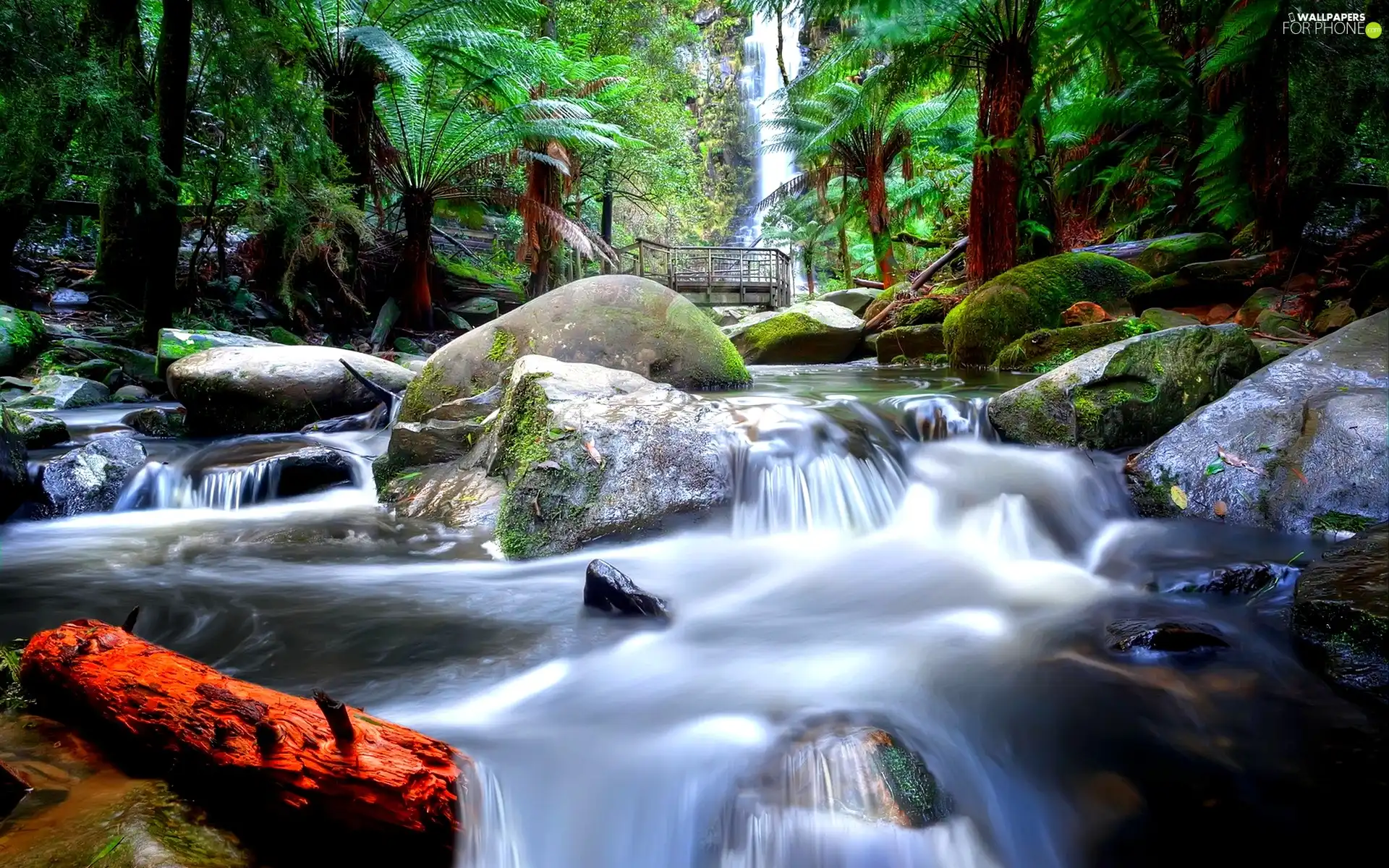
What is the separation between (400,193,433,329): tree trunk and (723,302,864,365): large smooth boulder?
5434 millimetres

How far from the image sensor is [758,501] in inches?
159

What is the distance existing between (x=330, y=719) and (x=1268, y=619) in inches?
118

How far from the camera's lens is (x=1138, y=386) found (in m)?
4.17

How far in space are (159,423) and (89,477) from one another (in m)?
1.54

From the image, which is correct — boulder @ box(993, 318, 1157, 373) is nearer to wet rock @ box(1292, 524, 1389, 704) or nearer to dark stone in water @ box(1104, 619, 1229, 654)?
wet rock @ box(1292, 524, 1389, 704)

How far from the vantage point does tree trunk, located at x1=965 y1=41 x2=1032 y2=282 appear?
7.64 m

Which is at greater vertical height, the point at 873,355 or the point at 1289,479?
the point at 873,355

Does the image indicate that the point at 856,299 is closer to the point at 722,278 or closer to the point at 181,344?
the point at 722,278

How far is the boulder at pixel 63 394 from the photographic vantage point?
6.43m

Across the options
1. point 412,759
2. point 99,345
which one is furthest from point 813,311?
point 412,759

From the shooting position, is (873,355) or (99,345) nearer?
(99,345)

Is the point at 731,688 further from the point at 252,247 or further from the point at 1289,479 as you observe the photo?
the point at 252,247

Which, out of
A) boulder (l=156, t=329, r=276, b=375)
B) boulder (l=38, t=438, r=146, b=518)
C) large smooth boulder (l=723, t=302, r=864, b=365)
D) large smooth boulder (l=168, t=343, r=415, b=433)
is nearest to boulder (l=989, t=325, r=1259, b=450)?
large smooth boulder (l=168, t=343, r=415, b=433)

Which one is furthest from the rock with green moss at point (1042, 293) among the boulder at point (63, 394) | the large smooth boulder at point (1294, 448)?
the boulder at point (63, 394)
